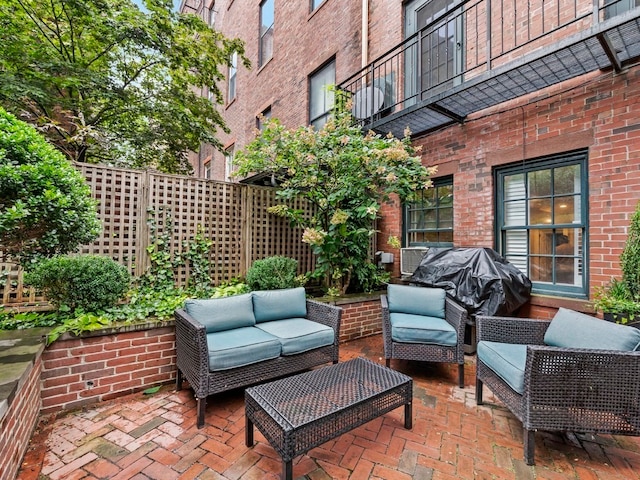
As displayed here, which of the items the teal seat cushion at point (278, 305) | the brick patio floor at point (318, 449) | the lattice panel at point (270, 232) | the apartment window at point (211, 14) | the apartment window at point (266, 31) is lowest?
the brick patio floor at point (318, 449)

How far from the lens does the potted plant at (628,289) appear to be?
2.95 meters

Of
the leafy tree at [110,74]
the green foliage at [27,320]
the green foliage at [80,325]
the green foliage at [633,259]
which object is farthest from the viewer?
the leafy tree at [110,74]

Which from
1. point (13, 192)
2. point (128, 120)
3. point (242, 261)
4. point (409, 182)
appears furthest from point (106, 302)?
point (128, 120)

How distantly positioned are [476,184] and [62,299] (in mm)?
5443

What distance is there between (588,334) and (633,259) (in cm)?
138

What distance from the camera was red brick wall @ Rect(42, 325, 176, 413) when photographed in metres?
2.56

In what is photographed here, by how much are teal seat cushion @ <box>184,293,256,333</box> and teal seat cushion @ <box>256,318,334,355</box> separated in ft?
0.68

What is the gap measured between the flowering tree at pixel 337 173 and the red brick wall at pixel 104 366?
218 centimetres

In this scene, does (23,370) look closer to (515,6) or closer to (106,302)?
(106,302)

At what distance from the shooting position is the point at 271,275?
4219 millimetres

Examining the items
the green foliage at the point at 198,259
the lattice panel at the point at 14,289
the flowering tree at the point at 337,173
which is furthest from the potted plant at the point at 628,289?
the lattice panel at the point at 14,289

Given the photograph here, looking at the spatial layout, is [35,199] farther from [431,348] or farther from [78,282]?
[431,348]

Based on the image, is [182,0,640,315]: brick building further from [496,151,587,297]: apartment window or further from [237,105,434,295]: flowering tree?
[237,105,434,295]: flowering tree

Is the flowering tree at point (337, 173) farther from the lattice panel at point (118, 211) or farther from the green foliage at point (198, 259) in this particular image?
the lattice panel at point (118, 211)
